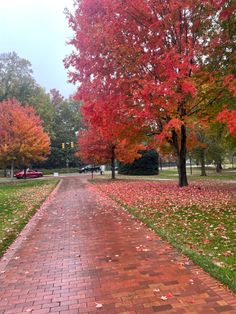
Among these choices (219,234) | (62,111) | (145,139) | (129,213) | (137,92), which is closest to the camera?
(219,234)

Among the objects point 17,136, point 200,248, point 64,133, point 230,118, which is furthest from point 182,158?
point 64,133

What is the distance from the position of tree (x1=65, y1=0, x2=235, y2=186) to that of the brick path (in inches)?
290

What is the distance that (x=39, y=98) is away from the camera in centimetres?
5506

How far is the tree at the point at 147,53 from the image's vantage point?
14.0 meters

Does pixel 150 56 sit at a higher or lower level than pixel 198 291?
higher

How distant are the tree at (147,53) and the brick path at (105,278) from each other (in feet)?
24.2

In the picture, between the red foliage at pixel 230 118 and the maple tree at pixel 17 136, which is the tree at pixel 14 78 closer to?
the maple tree at pixel 17 136

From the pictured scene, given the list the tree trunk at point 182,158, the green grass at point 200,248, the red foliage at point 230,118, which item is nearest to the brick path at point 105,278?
the green grass at point 200,248

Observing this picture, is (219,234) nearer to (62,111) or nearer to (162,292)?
(162,292)

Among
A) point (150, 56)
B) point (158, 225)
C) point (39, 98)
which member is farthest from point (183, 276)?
point (39, 98)

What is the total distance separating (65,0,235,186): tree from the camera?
14031mm

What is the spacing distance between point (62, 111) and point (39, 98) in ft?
58.1

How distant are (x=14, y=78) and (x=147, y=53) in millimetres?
42454

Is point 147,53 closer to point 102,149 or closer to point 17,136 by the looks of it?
point 102,149
